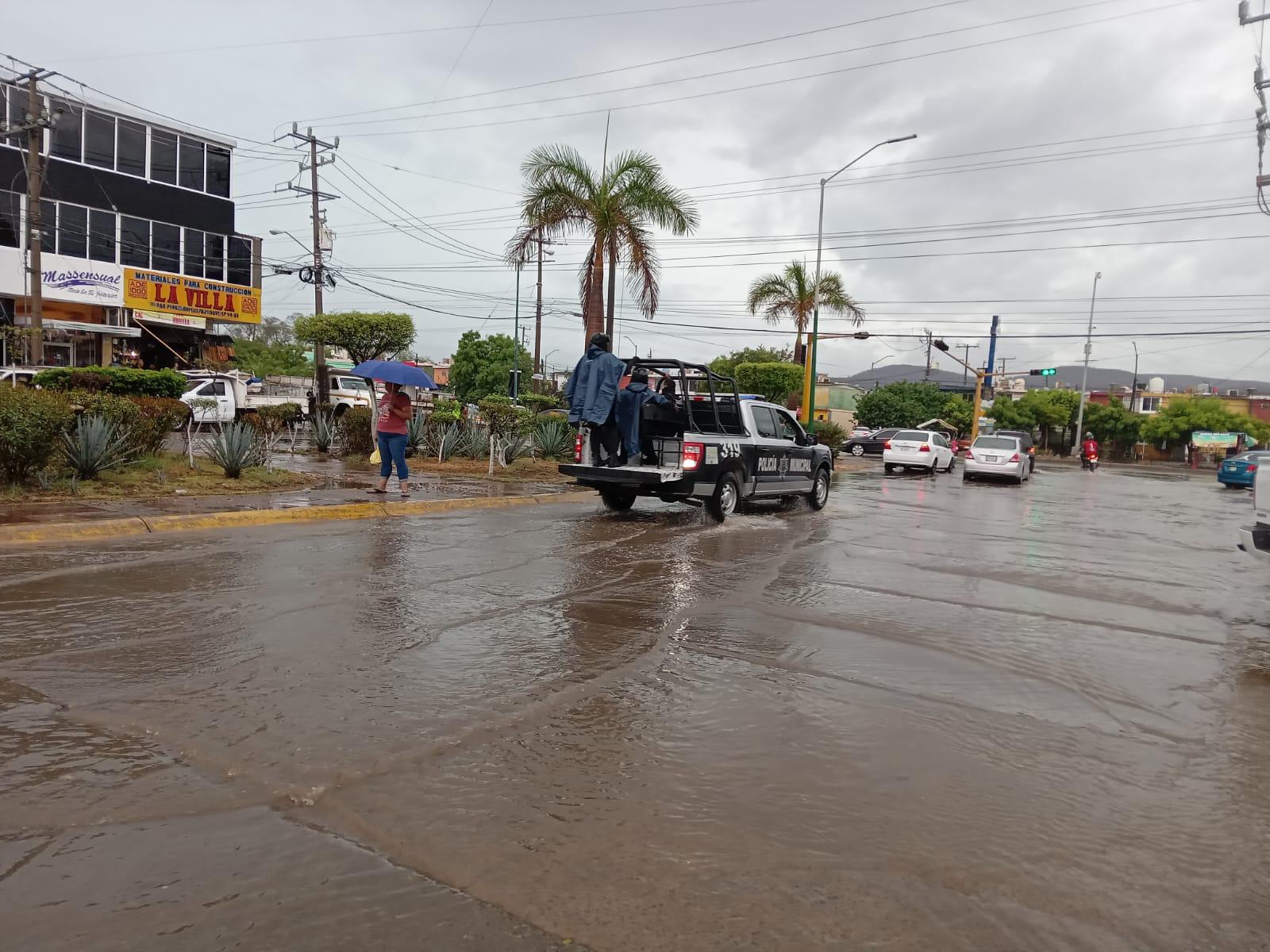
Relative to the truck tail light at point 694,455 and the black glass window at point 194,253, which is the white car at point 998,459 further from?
the black glass window at point 194,253

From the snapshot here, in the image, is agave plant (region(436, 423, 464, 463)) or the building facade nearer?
agave plant (region(436, 423, 464, 463))

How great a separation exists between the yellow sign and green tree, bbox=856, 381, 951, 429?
4058 centimetres

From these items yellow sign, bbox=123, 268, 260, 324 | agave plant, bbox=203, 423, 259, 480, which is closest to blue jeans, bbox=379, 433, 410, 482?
agave plant, bbox=203, 423, 259, 480

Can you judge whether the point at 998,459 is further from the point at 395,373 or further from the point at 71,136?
the point at 71,136

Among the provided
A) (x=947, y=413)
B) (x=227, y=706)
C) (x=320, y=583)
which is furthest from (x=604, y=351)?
(x=947, y=413)

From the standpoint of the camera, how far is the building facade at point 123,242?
32094 mm

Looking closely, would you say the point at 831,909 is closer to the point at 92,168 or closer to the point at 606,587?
the point at 606,587

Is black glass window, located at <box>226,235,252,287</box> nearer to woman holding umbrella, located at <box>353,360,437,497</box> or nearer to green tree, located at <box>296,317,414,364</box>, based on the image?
green tree, located at <box>296,317,414,364</box>

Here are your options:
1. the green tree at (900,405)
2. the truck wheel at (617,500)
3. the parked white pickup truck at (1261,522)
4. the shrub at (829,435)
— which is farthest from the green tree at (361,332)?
the green tree at (900,405)

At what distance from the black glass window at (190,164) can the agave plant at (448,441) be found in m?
26.6

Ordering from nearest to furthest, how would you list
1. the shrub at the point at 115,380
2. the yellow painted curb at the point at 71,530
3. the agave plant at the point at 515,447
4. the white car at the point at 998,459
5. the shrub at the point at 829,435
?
the yellow painted curb at the point at 71,530, the shrub at the point at 115,380, the agave plant at the point at 515,447, the white car at the point at 998,459, the shrub at the point at 829,435

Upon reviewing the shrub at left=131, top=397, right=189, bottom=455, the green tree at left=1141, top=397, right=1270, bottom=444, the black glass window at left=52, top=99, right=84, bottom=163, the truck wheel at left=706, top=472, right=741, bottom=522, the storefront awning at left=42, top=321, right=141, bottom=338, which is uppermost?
the black glass window at left=52, top=99, right=84, bottom=163

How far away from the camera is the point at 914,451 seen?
2994 centimetres

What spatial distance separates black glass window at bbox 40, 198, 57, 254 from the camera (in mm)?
32375
